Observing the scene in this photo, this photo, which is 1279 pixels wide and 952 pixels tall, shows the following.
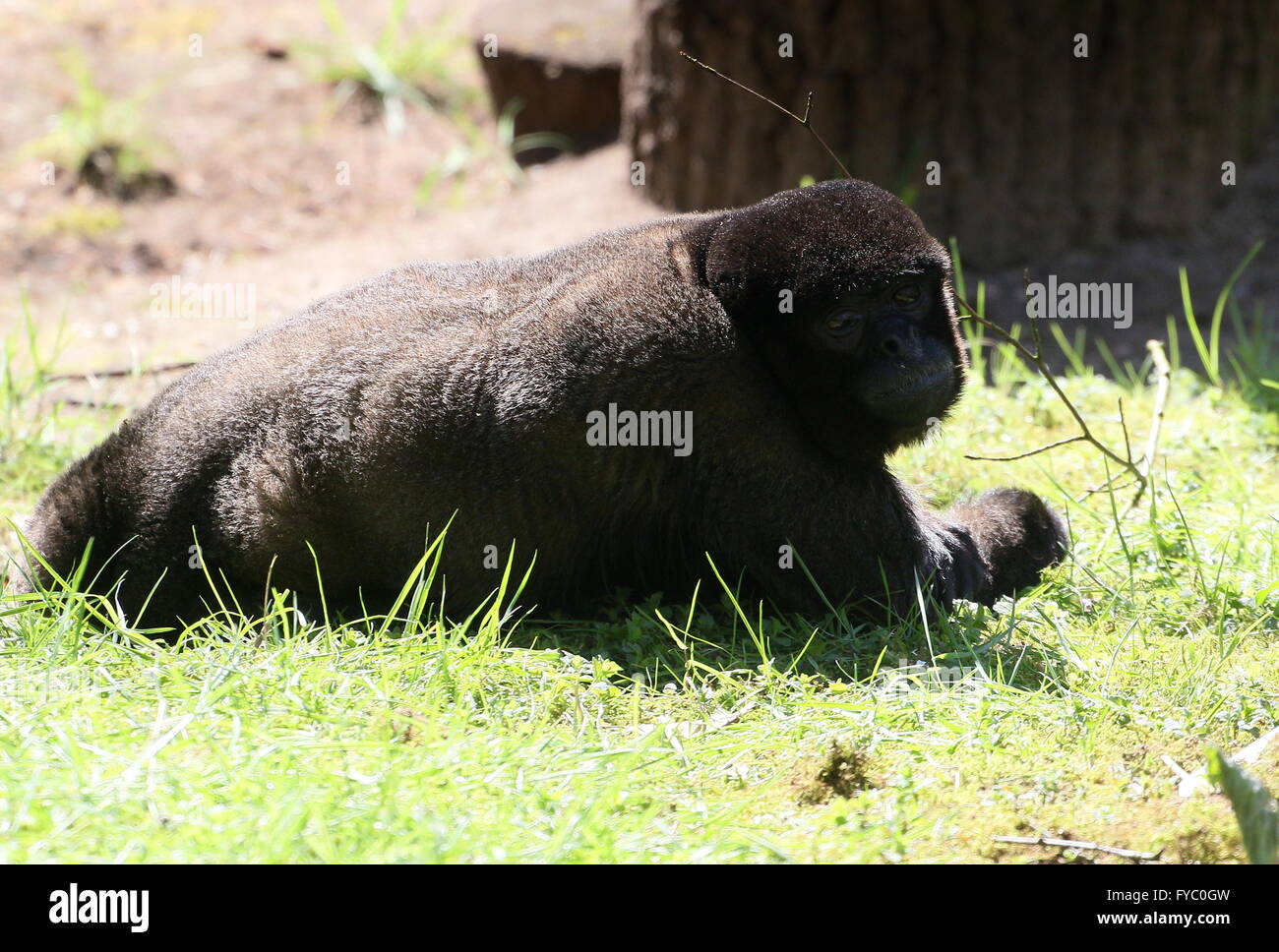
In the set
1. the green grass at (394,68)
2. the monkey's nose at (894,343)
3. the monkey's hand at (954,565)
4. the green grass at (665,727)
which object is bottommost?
the green grass at (665,727)

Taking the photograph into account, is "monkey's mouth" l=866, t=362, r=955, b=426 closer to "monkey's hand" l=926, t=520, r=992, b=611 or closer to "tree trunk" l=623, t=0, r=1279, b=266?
"monkey's hand" l=926, t=520, r=992, b=611

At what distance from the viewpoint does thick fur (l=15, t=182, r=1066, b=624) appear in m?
4.36

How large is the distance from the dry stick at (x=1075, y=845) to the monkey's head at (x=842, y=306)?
5.01 feet

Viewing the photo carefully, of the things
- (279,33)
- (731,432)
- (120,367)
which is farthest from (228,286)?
(731,432)

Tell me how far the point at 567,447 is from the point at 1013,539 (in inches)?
68.4

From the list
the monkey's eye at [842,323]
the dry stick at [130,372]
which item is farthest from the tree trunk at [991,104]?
the monkey's eye at [842,323]

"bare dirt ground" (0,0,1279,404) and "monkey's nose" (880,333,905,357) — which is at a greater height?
"bare dirt ground" (0,0,1279,404)

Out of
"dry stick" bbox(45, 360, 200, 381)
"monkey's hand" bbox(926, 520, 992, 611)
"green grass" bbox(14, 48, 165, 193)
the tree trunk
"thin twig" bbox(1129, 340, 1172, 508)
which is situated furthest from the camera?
"green grass" bbox(14, 48, 165, 193)

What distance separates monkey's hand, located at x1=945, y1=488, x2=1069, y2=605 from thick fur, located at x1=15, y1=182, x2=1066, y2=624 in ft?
0.76

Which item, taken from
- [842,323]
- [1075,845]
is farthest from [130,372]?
[1075,845]

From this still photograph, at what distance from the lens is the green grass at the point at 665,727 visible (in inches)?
125

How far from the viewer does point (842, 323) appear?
4.38 m

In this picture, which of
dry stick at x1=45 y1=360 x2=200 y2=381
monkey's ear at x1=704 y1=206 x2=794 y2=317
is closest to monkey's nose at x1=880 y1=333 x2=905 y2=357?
monkey's ear at x1=704 y1=206 x2=794 y2=317

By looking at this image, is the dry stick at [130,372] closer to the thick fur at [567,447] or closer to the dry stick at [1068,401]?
the thick fur at [567,447]
